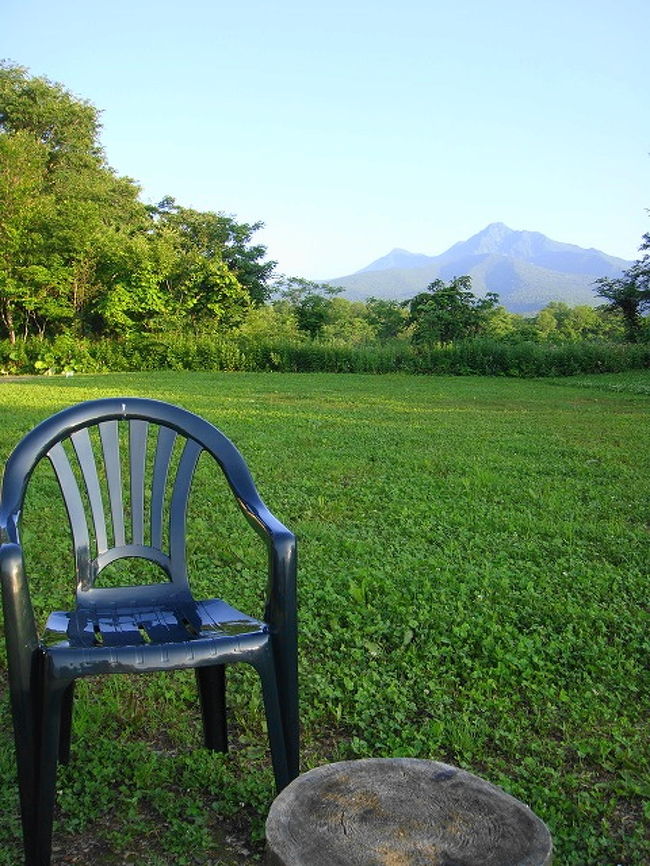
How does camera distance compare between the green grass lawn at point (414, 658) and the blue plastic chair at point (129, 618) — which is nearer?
the blue plastic chair at point (129, 618)

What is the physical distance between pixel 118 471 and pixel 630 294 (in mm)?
27108

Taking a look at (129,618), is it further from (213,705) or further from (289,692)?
(289,692)

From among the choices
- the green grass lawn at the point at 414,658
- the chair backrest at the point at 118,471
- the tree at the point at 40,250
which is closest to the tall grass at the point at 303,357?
the tree at the point at 40,250

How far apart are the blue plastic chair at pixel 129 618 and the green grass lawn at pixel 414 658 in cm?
20

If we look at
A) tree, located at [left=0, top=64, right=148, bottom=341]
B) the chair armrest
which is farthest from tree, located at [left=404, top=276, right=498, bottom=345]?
the chair armrest

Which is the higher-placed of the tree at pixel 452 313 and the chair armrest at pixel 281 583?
the tree at pixel 452 313

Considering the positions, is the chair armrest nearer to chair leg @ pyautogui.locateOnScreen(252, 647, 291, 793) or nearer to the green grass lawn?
chair leg @ pyautogui.locateOnScreen(252, 647, 291, 793)

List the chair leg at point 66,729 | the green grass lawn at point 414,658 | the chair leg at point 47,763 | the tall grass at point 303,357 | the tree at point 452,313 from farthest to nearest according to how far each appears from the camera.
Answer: the tree at point 452,313, the tall grass at point 303,357, the chair leg at point 66,729, the green grass lawn at point 414,658, the chair leg at point 47,763

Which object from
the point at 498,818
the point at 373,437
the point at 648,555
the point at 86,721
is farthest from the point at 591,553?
the point at 373,437

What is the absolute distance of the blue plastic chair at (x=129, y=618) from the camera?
1.78m

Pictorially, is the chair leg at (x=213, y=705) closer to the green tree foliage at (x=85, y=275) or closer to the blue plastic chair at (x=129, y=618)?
the blue plastic chair at (x=129, y=618)

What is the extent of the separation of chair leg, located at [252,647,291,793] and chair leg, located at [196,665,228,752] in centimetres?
38

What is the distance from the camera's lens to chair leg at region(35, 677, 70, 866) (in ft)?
5.82

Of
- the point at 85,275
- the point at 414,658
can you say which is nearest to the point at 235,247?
the point at 85,275
